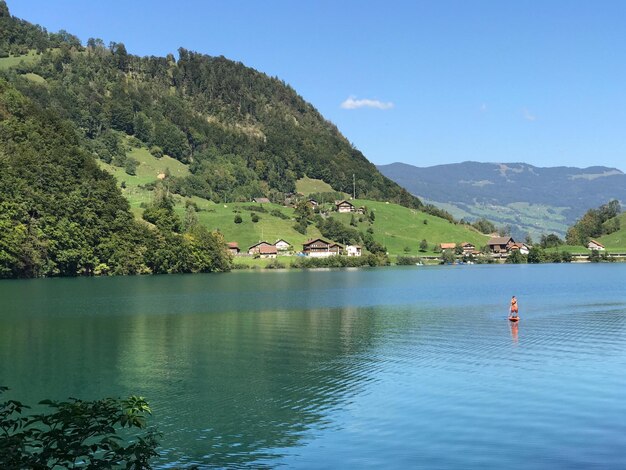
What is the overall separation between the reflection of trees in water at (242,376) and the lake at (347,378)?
0.42ft

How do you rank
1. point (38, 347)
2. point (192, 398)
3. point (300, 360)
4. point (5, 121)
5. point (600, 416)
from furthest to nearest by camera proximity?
point (5, 121) → point (38, 347) → point (300, 360) → point (192, 398) → point (600, 416)

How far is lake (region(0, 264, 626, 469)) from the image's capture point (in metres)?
28.2

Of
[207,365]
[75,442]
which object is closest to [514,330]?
[207,365]

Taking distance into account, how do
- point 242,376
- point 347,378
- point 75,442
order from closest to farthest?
point 75,442, point 347,378, point 242,376

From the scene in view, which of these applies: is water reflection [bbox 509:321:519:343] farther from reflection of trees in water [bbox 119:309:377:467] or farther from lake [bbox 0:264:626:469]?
reflection of trees in water [bbox 119:309:377:467]

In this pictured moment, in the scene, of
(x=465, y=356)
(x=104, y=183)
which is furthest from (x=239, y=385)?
(x=104, y=183)

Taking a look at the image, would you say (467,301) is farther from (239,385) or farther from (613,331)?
(239,385)

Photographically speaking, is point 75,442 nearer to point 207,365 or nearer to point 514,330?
point 207,365

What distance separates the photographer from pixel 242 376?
1686 inches

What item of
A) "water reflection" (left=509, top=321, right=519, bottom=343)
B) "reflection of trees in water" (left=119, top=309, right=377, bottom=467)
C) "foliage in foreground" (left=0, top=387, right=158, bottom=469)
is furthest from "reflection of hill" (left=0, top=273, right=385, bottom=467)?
"water reflection" (left=509, top=321, right=519, bottom=343)

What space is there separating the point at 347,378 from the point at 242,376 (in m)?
6.35

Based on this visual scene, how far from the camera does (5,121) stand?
179000 mm

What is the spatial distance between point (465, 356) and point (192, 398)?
72.3 ft

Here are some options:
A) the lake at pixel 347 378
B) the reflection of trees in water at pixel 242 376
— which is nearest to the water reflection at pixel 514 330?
the lake at pixel 347 378
